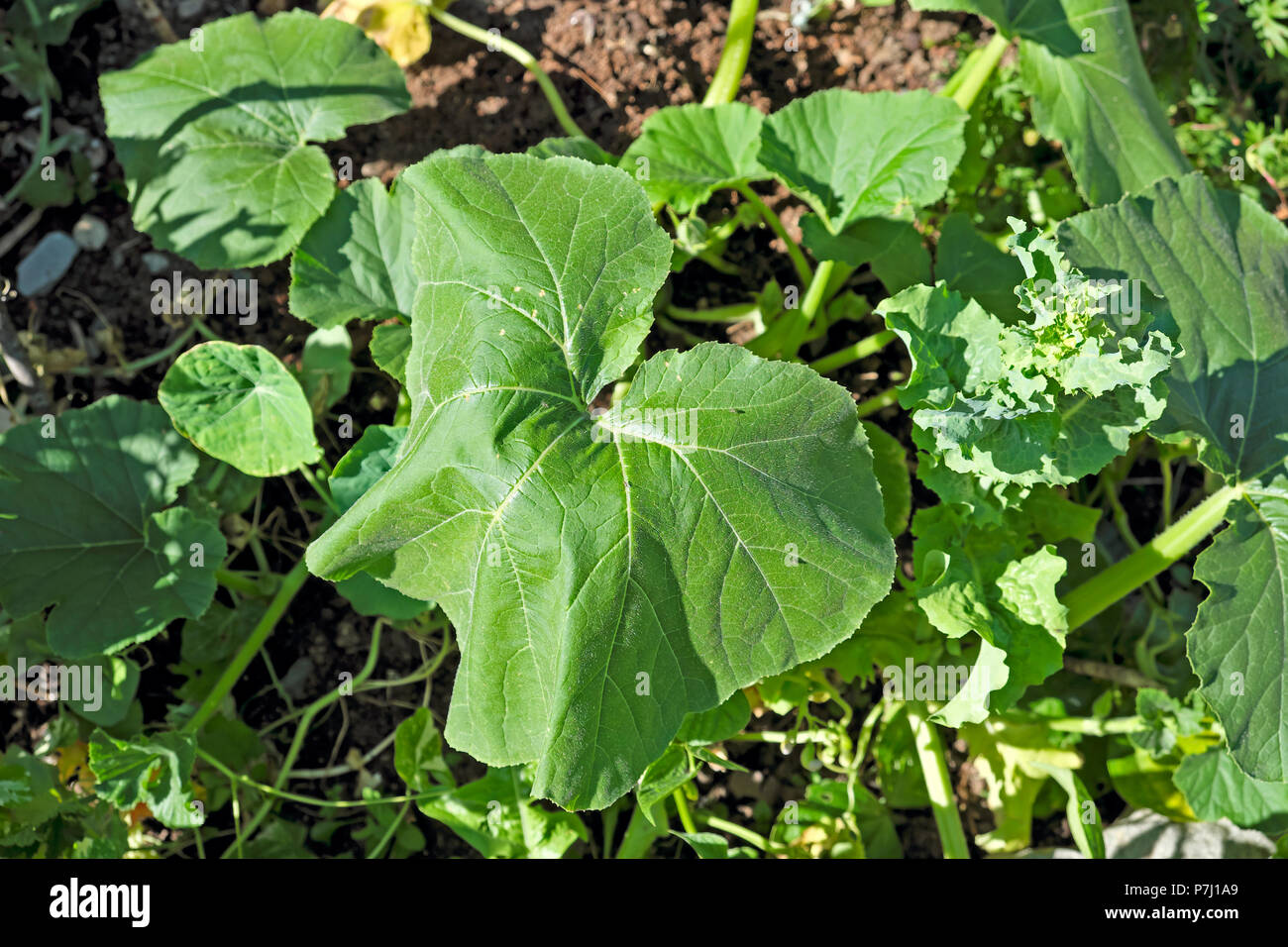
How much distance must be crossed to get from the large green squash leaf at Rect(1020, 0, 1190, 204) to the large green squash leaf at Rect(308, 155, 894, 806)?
1281 mm

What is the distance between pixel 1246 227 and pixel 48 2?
371cm

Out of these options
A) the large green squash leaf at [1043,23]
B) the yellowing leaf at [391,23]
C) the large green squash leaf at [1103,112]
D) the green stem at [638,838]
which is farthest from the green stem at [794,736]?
the yellowing leaf at [391,23]

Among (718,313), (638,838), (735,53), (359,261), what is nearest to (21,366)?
(359,261)

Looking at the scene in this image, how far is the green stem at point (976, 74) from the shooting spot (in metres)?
2.81

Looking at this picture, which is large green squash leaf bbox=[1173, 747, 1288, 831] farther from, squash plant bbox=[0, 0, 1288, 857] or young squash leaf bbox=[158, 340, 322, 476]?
young squash leaf bbox=[158, 340, 322, 476]

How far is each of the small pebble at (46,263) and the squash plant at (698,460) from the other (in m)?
0.68

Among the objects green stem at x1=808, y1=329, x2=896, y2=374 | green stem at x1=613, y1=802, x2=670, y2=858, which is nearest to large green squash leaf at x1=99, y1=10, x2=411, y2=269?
green stem at x1=808, y1=329, x2=896, y2=374

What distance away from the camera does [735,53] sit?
3098 millimetres

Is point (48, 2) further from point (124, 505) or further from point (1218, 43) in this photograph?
point (1218, 43)

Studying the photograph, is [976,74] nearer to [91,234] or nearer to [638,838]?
[638,838]

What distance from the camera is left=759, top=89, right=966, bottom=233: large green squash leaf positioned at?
8.49 ft

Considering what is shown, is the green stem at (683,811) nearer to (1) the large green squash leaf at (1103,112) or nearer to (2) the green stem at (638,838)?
(2) the green stem at (638,838)

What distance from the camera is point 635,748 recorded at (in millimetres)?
2049
